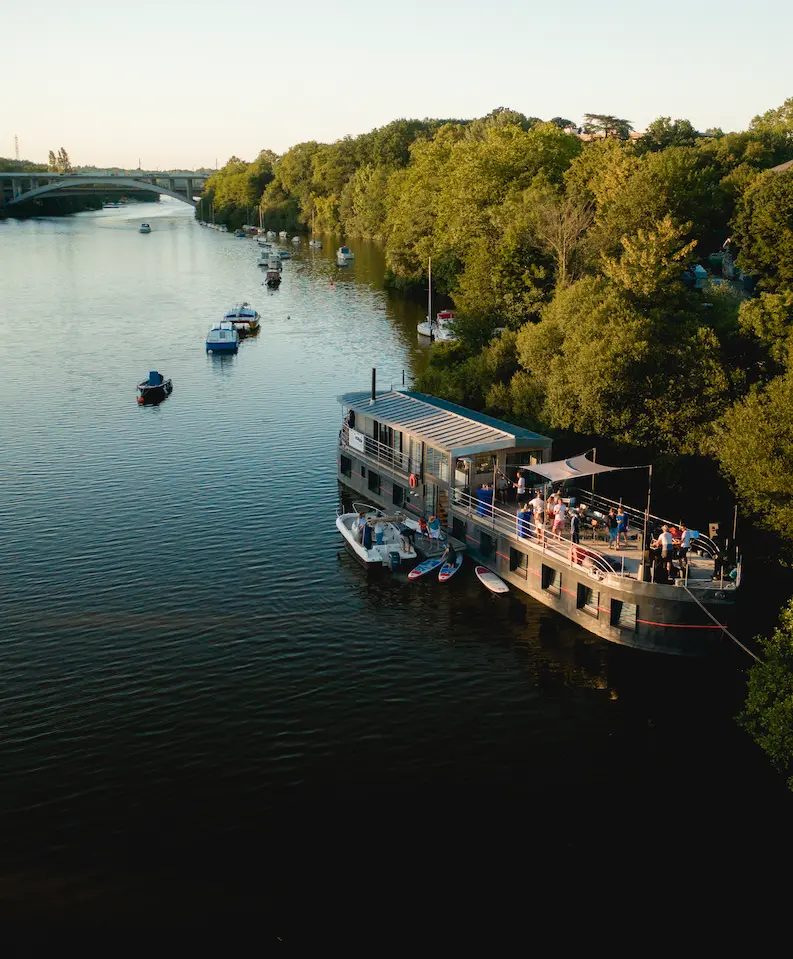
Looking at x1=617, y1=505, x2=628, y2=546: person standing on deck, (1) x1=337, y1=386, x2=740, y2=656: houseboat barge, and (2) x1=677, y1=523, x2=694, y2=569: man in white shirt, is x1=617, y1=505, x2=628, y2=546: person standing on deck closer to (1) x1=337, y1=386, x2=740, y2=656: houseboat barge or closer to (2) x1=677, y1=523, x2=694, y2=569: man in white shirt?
(1) x1=337, y1=386, x2=740, y2=656: houseboat barge

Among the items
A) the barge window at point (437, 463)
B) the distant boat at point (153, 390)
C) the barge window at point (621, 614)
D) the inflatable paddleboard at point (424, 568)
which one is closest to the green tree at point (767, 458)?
the barge window at point (621, 614)

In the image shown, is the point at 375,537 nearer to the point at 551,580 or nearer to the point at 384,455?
the point at 384,455

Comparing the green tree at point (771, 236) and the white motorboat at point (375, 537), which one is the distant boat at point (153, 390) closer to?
the white motorboat at point (375, 537)

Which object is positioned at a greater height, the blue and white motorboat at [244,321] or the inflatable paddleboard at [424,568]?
the blue and white motorboat at [244,321]

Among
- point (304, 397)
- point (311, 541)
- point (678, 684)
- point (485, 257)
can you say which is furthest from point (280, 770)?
point (485, 257)

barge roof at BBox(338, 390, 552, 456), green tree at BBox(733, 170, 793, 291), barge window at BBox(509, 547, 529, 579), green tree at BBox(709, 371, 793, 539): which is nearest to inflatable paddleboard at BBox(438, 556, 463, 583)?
barge window at BBox(509, 547, 529, 579)
